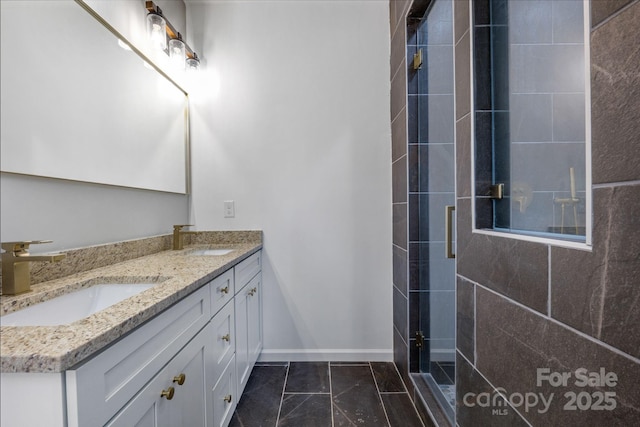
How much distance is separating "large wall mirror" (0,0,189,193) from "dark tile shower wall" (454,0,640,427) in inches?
61.3

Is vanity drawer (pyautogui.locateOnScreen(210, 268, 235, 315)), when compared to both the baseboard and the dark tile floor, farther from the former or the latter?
the baseboard

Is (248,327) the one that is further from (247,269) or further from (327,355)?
(327,355)

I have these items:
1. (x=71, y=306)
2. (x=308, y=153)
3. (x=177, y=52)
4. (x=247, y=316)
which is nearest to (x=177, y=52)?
(x=177, y=52)

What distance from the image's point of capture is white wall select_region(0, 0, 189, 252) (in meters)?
0.92

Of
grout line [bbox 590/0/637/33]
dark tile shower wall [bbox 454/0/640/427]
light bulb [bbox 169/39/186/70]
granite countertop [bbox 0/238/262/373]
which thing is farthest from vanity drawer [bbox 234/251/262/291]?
grout line [bbox 590/0/637/33]

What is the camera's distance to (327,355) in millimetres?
2008

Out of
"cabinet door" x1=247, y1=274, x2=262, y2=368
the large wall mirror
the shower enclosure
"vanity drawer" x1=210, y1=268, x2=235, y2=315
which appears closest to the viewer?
the large wall mirror

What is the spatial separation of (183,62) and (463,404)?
2.38 meters

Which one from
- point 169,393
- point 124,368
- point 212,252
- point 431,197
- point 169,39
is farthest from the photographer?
point 212,252

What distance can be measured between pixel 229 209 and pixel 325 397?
54.7 inches

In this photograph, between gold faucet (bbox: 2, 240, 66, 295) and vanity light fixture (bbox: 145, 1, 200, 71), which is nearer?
gold faucet (bbox: 2, 240, 66, 295)

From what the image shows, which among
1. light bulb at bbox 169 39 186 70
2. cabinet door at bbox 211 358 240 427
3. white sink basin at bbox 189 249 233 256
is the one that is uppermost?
light bulb at bbox 169 39 186 70

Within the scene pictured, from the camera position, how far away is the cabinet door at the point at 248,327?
1.50 metres

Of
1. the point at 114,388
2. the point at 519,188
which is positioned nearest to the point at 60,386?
the point at 114,388
